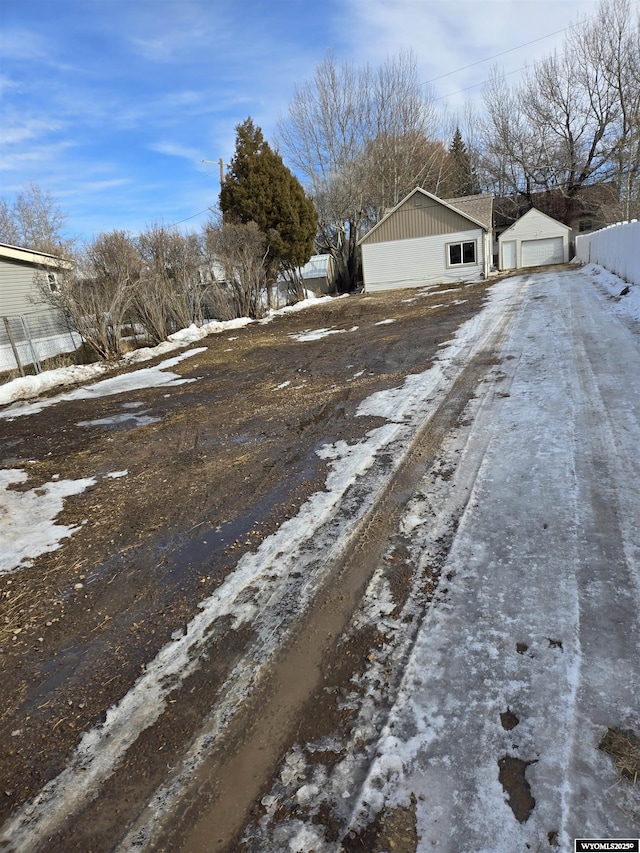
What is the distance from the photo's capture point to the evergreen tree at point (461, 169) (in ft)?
132

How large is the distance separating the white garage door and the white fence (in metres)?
9.28

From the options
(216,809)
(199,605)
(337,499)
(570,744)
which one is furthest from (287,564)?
(570,744)

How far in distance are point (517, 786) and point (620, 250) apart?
14.6m

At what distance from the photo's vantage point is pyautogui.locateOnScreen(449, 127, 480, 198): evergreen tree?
40.4 metres

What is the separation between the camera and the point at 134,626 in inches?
105

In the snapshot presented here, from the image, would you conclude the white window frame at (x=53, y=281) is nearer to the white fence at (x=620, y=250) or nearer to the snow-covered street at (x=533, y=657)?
the snow-covered street at (x=533, y=657)

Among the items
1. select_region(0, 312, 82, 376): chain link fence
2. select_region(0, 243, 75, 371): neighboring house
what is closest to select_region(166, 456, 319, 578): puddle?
select_region(0, 243, 75, 371): neighboring house

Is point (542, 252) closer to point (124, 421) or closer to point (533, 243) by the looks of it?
point (533, 243)

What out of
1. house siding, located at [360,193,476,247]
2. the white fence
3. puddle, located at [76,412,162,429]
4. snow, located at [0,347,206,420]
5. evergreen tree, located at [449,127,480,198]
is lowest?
puddle, located at [76,412,162,429]

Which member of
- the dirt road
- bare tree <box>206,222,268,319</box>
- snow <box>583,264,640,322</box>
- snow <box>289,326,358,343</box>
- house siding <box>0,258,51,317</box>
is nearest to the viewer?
the dirt road

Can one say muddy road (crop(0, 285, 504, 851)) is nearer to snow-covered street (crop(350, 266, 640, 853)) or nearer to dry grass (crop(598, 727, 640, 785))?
snow-covered street (crop(350, 266, 640, 853))

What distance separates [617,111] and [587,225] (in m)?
7.16

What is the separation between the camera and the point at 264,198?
2153 cm

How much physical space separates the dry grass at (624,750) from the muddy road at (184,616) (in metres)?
0.96
